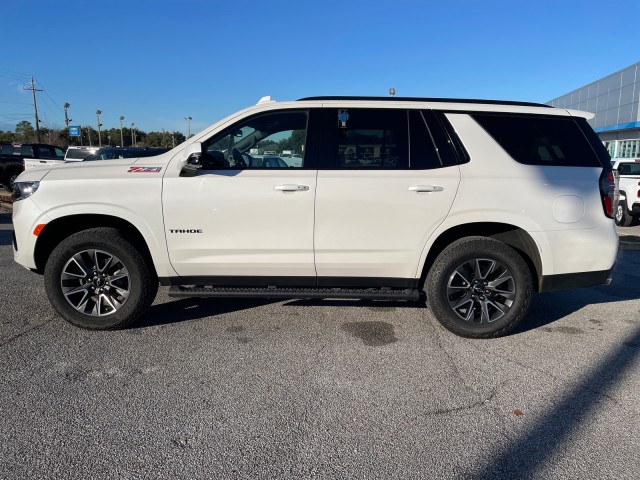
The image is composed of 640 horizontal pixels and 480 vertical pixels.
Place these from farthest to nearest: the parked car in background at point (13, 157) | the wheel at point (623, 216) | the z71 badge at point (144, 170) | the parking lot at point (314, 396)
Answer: the parked car in background at point (13, 157), the wheel at point (623, 216), the z71 badge at point (144, 170), the parking lot at point (314, 396)

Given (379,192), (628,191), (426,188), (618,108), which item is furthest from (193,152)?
(618,108)

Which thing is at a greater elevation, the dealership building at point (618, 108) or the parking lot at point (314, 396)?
the dealership building at point (618, 108)

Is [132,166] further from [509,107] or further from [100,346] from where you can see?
[509,107]

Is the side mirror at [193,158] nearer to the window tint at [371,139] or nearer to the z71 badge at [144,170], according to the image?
the z71 badge at [144,170]

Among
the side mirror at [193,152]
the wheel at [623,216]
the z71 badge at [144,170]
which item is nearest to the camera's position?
the side mirror at [193,152]

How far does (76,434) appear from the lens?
103 inches

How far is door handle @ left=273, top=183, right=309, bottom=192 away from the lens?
12.6 feet

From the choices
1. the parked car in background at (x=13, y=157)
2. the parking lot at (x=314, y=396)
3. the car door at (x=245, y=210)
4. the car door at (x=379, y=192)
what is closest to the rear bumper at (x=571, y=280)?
the parking lot at (x=314, y=396)

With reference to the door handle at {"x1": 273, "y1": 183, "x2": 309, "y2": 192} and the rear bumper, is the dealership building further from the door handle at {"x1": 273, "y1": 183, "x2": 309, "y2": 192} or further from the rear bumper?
the door handle at {"x1": 273, "y1": 183, "x2": 309, "y2": 192}

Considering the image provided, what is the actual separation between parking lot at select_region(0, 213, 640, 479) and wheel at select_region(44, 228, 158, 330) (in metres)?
0.19

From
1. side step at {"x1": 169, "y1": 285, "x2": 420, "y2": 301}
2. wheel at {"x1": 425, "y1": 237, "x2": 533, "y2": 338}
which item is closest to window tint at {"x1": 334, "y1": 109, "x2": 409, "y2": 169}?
wheel at {"x1": 425, "y1": 237, "x2": 533, "y2": 338}

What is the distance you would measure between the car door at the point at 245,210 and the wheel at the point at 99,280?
0.38 meters

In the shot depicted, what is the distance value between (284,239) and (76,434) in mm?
2052

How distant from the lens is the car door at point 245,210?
387 centimetres
